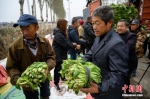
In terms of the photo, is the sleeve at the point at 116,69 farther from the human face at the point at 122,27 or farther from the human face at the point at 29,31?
the human face at the point at 122,27

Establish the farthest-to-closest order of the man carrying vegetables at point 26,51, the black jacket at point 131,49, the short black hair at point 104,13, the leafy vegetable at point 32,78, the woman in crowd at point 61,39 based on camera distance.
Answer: the woman in crowd at point 61,39 < the black jacket at point 131,49 < the man carrying vegetables at point 26,51 < the leafy vegetable at point 32,78 < the short black hair at point 104,13

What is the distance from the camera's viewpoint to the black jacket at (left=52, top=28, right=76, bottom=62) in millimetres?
3213

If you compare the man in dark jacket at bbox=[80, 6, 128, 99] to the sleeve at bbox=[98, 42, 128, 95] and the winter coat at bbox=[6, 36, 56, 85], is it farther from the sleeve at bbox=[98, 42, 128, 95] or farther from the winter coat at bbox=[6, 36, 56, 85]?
the winter coat at bbox=[6, 36, 56, 85]

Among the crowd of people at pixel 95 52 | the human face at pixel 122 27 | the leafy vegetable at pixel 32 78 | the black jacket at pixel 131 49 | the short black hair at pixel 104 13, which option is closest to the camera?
the crowd of people at pixel 95 52

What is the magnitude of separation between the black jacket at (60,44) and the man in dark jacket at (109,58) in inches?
73.9

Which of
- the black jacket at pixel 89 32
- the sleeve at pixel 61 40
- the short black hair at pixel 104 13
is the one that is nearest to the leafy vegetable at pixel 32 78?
the short black hair at pixel 104 13

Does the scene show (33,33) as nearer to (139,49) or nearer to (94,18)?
(94,18)

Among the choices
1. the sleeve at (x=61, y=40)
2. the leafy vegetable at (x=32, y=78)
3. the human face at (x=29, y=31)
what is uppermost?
the human face at (x=29, y=31)

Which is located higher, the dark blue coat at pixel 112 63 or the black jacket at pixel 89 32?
the black jacket at pixel 89 32

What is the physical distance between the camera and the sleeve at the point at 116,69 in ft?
3.81

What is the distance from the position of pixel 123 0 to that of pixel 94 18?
5717 mm

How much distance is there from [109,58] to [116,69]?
0.13 metres

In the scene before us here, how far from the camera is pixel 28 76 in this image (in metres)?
1.55

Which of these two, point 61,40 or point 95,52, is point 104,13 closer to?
point 95,52
